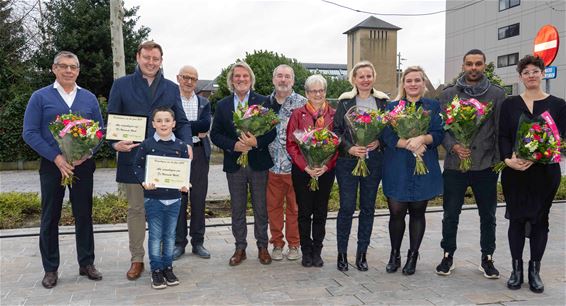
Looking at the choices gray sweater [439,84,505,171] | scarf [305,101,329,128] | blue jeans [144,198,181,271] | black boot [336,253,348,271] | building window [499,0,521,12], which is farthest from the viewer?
building window [499,0,521,12]

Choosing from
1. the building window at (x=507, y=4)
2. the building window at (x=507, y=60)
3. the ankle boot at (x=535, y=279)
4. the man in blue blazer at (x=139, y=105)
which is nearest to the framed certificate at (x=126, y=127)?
the man in blue blazer at (x=139, y=105)

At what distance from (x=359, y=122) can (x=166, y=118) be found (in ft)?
5.85

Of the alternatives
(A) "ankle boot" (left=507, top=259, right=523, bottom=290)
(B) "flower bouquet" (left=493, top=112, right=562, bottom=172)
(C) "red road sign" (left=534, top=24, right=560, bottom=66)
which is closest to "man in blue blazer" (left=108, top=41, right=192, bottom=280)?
(B) "flower bouquet" (left=493, top=112, right=562, bottom=172)

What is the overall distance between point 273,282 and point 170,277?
98cm

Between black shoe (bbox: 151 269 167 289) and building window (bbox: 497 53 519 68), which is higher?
building window (bbox: 497 53 519 68)

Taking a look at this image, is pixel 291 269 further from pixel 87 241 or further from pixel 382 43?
pixel 382 43

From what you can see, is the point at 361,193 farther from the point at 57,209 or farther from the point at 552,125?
the point at 57,209

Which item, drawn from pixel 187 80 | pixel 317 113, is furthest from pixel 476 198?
pixel 187 80

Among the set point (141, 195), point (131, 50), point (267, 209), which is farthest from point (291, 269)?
point (131, 50)

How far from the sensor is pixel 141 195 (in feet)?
15.7

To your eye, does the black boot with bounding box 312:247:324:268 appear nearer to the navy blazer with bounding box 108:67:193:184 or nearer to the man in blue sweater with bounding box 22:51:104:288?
the navy blazer with bounding box 108:67:193:184

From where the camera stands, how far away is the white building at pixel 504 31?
1183 inches

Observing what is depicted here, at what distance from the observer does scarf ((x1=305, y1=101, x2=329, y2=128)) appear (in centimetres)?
479

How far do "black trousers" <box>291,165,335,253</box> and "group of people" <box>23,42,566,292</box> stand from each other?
0.04 ft
